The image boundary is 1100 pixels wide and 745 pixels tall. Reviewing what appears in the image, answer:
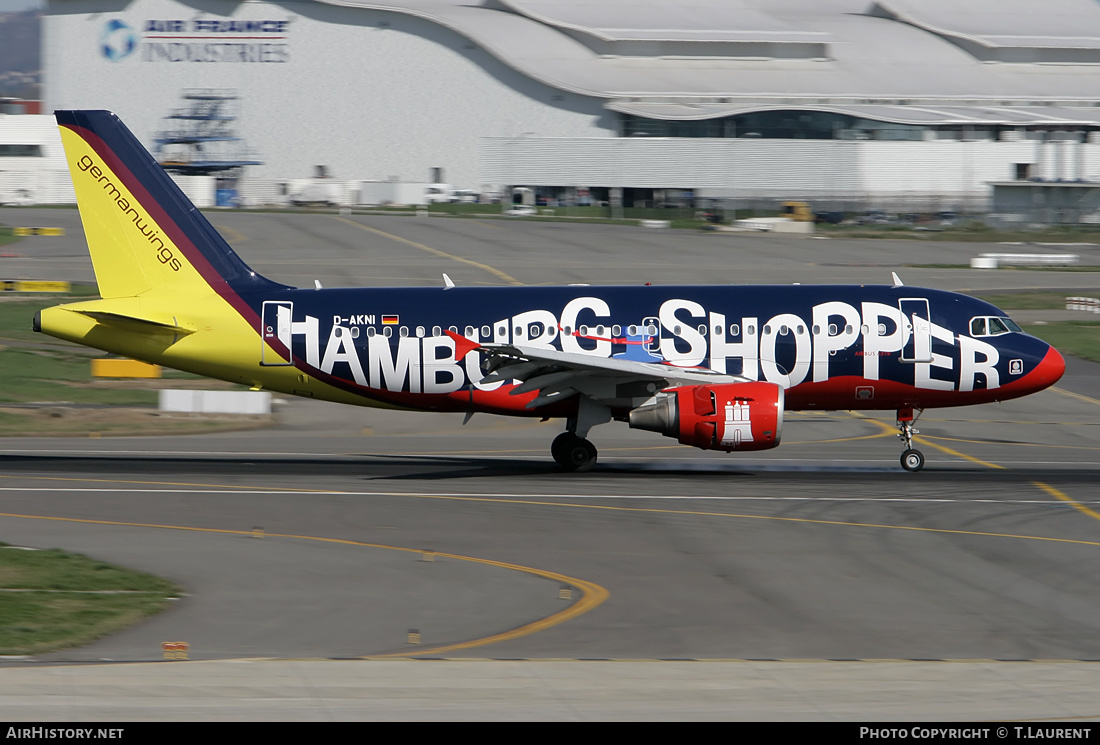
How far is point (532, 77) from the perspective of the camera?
486 feet

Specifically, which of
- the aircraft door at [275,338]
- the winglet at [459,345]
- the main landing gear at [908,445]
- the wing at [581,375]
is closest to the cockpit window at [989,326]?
the main landing gear at [908,445]

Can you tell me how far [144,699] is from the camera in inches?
513

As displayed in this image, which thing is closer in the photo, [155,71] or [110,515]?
[110,515]

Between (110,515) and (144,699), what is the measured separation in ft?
43.0

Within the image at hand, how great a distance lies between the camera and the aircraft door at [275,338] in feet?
98.7

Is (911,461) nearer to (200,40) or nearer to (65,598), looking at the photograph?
(65,598)

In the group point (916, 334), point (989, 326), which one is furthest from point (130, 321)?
point (989, 326)

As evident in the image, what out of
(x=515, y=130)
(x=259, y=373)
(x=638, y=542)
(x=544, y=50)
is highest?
(x=544, y=50)

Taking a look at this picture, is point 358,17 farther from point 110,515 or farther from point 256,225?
point 110,515

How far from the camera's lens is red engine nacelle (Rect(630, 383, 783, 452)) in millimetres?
28000

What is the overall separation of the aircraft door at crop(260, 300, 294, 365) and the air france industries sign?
130607mm

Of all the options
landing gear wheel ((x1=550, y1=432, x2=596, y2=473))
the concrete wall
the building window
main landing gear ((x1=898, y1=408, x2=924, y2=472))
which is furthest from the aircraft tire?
the building window

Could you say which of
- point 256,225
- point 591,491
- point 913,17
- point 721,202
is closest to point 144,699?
point 591,491

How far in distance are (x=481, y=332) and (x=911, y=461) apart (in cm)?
1111
